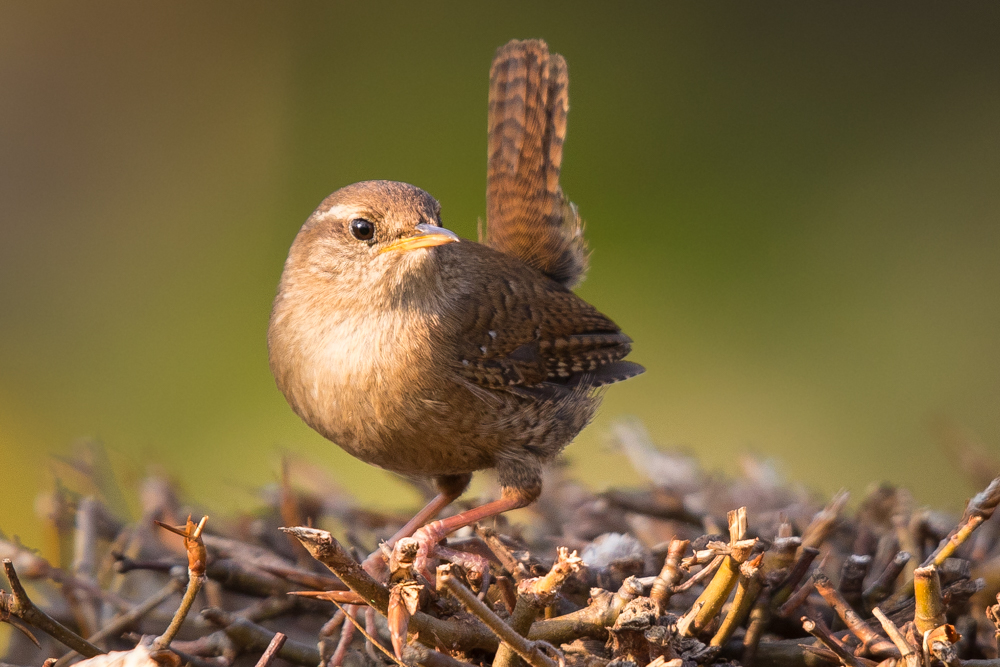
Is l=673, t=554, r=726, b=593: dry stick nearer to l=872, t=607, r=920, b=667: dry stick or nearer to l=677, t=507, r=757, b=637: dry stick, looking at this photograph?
l=677, t=507, r=757, b=637: dry stick

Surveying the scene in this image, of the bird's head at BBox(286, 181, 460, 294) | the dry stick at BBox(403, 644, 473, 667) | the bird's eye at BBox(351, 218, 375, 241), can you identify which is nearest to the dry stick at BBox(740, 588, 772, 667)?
the dry stick at BBox(403, 644, 473, 667)

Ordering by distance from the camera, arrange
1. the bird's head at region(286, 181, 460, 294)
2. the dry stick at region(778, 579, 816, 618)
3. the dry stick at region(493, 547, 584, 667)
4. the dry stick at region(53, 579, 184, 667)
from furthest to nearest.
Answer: the bird's head at region(286, 181, 460, 294) < the dry stick at region(53, 579, 184, 667) < the dry stick at region(778, 579, 816, 618) < the dry stick at region(493, 547, 584, 667)

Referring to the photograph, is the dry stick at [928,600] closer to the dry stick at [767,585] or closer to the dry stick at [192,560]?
the dry stick at [767,585]

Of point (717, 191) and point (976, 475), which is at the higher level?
point (717, 191)

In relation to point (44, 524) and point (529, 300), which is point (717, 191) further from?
point (44, 524)

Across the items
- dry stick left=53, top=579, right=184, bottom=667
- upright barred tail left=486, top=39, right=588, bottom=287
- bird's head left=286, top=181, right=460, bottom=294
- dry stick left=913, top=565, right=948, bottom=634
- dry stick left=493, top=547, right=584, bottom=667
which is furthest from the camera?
upright barred tail left=486, top=39, right=588, bottom=287

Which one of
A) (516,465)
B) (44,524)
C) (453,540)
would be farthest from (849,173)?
(44,524)
